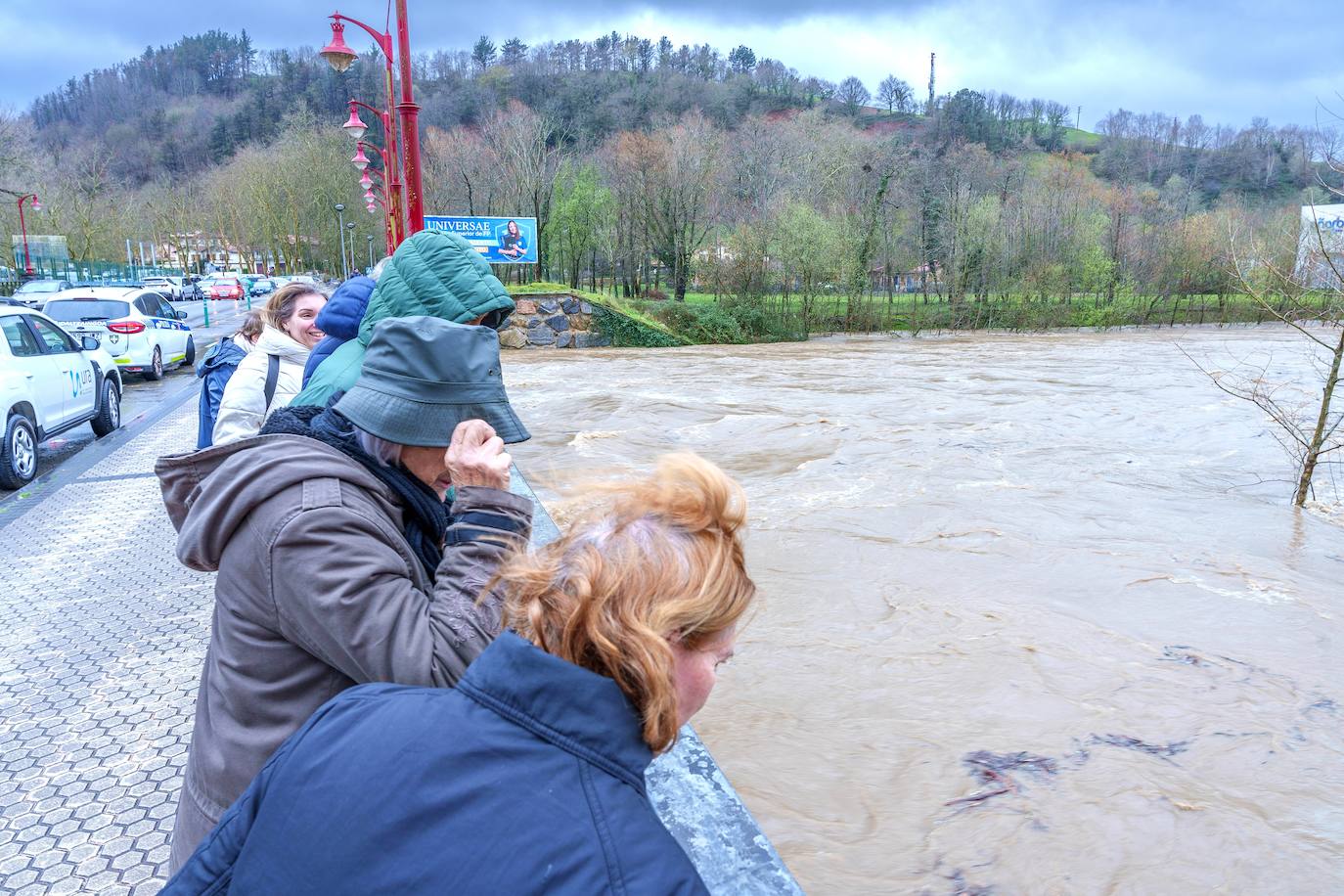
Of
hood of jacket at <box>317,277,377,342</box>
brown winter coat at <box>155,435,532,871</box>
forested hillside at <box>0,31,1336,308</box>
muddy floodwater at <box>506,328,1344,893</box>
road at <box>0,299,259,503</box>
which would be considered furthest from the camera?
forested hillside at <box>0,31,1336,308</box>

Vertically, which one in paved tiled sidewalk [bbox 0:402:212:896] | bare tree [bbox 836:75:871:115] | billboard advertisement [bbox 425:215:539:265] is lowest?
paved tiled sidewalk [bbox 0:402:212:896]

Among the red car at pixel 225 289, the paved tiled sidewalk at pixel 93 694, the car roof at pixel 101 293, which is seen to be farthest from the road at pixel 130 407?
the red car at pixel 225 289

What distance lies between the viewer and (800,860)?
13.3ft

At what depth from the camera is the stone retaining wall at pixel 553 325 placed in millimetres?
28891

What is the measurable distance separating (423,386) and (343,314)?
6.32ft

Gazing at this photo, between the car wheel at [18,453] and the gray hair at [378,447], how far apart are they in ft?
28.8

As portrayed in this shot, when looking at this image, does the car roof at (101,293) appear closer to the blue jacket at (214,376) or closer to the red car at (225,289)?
the blue jacket at (214,376)

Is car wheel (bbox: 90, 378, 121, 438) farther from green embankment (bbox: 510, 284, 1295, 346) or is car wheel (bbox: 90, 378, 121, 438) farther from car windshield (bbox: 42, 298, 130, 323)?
green embankment (bbox: 510, 284, 1295, 346)

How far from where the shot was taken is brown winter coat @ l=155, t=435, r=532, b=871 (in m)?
1.55

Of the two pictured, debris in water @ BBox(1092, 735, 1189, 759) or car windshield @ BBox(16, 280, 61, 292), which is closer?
debris in water @ BBox(1092, 735, 1189, 759)

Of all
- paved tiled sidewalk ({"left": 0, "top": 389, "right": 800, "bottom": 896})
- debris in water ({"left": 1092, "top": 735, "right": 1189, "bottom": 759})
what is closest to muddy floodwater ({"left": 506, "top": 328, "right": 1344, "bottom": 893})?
debris in water ({"left": 1092, "top": 735, "right": 1189, "bottom": 759})

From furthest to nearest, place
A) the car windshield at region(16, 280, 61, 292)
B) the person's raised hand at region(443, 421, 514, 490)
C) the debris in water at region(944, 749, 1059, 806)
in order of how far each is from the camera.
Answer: the car windshield at region(16, 280, 61, 292)
the debris in water at region(944, 749, 1059, 806)
the person's raised hand at region(443, 421, 514, 490)

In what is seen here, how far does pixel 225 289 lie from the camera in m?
54.0

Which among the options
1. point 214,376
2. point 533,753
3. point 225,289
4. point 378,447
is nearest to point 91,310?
point 214,376
